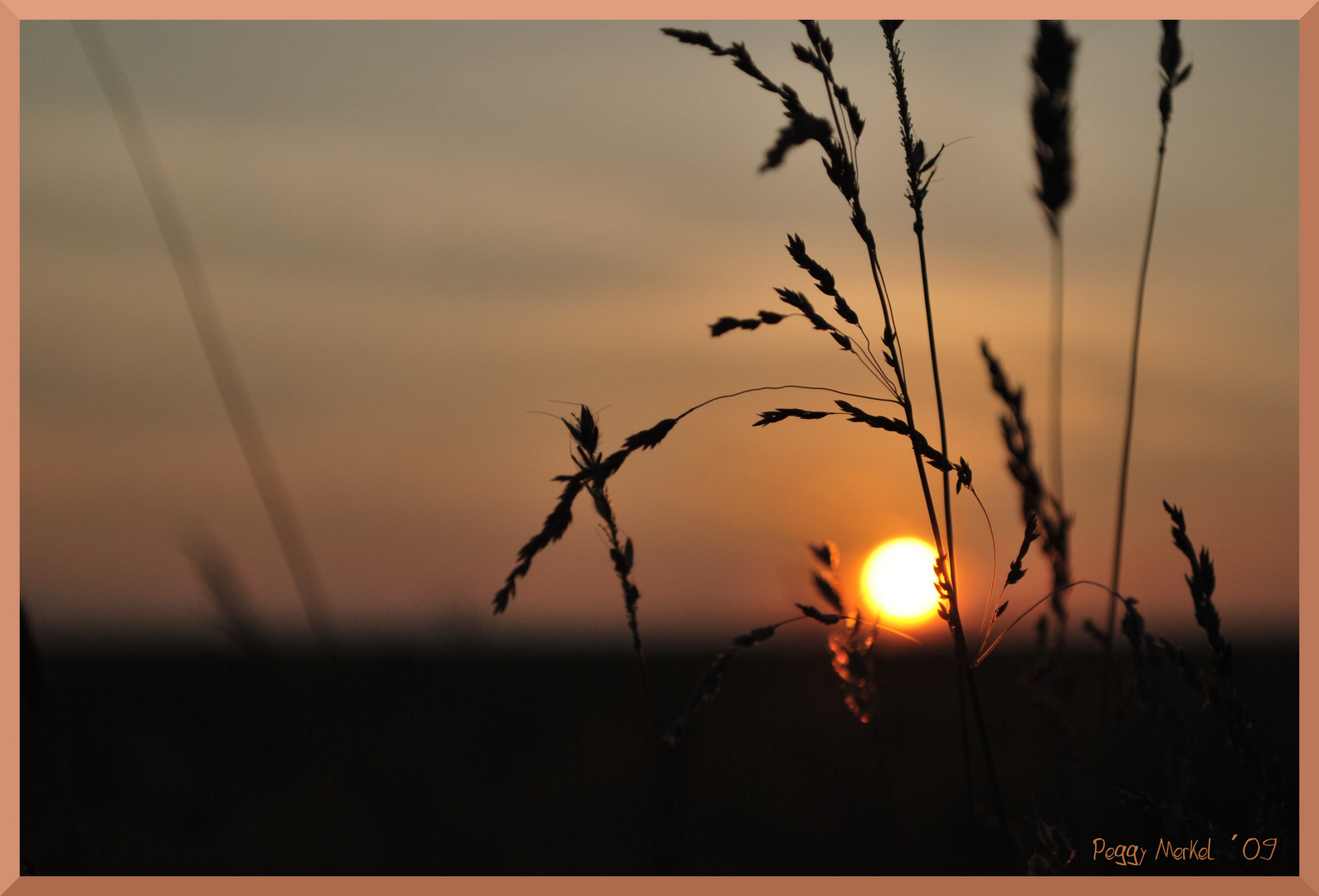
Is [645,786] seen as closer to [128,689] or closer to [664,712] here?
[664,712]

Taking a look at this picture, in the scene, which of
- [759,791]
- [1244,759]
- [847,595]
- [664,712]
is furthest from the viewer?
[759,791]

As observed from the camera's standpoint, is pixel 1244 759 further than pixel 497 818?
No

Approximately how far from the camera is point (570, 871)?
3.61 metres

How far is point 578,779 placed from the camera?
5246mm

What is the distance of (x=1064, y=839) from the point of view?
168cm

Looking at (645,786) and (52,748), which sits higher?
(52,748)

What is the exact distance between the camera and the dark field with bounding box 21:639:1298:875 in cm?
186

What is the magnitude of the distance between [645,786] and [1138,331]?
3.94m

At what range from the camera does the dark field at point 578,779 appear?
186 centimetres

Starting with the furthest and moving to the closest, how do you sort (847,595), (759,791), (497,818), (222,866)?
(497,818) < (759,791) < (222,866) < (847,595)

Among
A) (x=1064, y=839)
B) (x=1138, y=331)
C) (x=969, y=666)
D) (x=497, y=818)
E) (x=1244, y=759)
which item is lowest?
(x=497, y=818)

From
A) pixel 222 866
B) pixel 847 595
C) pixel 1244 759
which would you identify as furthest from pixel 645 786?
pixel 1244 759

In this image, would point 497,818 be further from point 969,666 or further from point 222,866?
point 969,666

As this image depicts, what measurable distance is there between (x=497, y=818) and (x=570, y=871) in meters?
1.23
